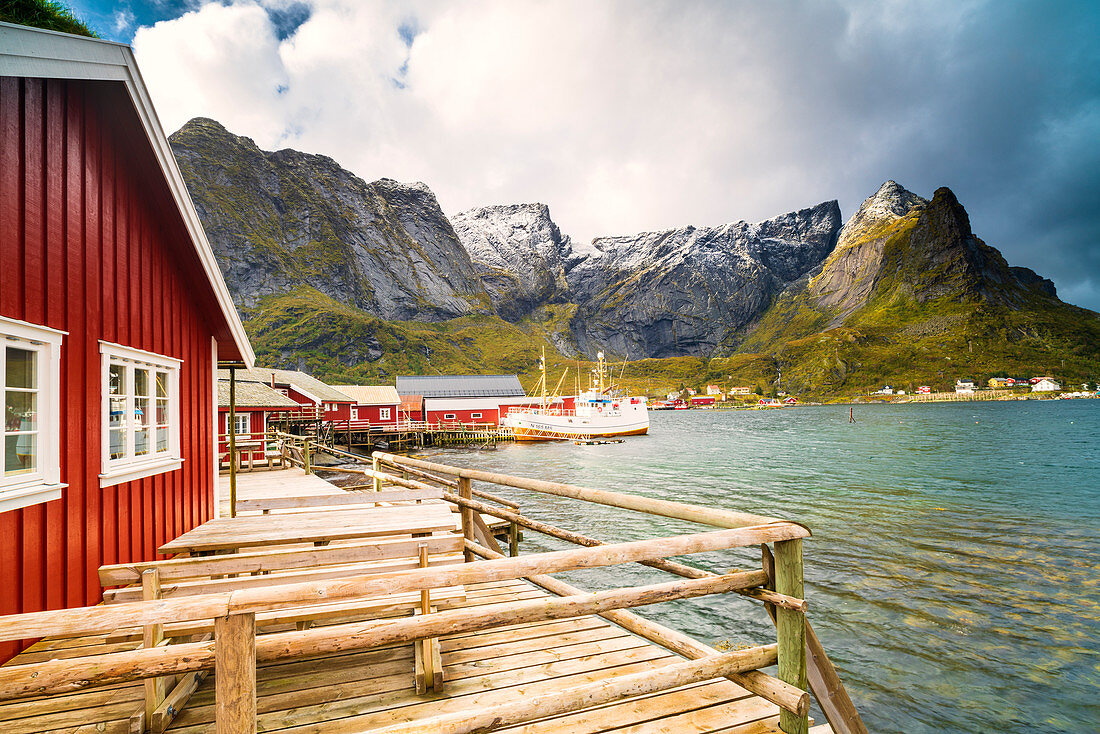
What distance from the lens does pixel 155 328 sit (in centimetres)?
694

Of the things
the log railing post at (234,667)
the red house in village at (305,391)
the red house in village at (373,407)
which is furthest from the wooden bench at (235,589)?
the red house in village at (373,407)

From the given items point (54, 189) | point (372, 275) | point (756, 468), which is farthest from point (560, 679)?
point (372, 275)

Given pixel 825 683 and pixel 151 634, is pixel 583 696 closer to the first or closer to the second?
pixel 825 683

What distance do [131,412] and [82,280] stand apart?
63.9 inches

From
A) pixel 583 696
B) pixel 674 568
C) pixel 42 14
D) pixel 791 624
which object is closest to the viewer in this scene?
pixel 583 696

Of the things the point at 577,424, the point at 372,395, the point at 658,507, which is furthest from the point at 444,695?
the point at 577,424

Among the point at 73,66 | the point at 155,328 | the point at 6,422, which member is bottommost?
the point at 6,422

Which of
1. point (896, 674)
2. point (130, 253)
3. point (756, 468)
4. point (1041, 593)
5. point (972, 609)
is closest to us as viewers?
point (130, 253)

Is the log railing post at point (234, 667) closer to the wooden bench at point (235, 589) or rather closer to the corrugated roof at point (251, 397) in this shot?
the wooden bench at point (235, 589)

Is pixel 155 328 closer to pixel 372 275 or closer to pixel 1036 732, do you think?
pixel 1036 732

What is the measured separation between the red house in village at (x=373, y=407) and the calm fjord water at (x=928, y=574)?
28391mm

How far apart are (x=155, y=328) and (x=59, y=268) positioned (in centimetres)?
208

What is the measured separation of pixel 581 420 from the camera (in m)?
65.4

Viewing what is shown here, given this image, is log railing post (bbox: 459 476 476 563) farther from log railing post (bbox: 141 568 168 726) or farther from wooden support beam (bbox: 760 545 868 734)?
wooden support beam (bbox: 760 545 868 734)
